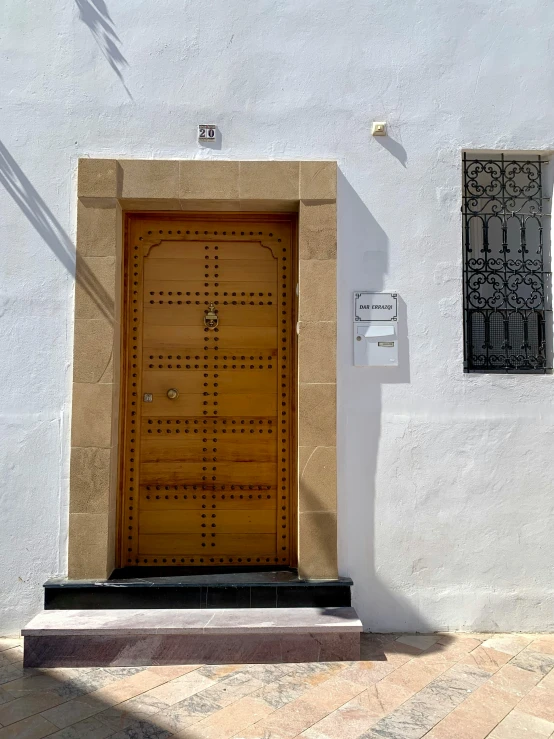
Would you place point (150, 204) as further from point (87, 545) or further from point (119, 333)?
point (87, 545)

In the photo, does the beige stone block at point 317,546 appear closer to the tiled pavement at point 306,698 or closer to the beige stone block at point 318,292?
the tiled pavement at point 306,698

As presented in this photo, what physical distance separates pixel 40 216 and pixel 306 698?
3.25 metres

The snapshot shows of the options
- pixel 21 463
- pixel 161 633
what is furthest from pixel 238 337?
pixel 161 633

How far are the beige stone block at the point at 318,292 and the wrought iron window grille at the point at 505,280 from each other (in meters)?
0.95

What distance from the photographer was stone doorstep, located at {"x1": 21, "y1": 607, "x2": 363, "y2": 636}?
3246 mm

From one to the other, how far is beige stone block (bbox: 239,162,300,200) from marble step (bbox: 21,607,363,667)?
2.61 meters

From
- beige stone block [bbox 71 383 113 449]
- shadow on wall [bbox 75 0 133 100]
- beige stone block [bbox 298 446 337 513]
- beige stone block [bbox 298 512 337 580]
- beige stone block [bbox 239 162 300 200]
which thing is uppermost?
shadow on wall [bbox 75 0 133 100]

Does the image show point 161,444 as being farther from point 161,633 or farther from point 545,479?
point 545,479

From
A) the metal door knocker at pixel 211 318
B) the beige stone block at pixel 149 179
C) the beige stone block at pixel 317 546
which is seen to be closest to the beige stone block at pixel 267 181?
the beige stone block at pixel 149 179

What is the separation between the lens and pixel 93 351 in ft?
12.2

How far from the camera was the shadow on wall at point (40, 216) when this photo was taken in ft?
12.4

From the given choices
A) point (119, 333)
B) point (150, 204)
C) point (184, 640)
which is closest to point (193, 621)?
point (184, 640)

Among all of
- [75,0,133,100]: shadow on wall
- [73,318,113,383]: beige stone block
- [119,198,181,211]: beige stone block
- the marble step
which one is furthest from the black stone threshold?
[75,0,133,100]: shadow on wall

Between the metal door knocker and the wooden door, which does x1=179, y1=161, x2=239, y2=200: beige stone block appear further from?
the metal door knocker
